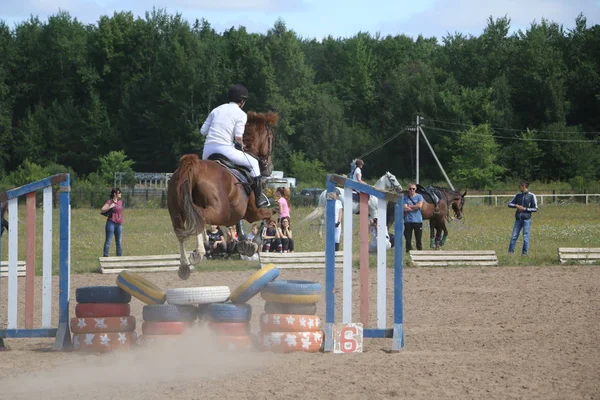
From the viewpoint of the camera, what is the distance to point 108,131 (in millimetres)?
70688

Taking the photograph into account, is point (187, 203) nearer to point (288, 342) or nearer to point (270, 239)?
point (288, 342)

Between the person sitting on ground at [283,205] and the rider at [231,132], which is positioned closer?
the rider at [231,132]

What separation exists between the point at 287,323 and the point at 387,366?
137 centimetres

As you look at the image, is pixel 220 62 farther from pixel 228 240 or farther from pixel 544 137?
pixel 228 240

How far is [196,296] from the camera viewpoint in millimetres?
9547

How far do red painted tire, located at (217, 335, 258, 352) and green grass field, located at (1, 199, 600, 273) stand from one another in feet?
28.4

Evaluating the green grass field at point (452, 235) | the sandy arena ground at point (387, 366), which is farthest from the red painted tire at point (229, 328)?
the green grass field at point (452, 235)

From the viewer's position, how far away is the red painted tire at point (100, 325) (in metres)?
9.64

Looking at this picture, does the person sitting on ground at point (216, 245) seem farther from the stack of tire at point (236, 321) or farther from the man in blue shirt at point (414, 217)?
the stack of tire at point (236, 321)

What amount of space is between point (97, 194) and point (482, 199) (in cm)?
2031

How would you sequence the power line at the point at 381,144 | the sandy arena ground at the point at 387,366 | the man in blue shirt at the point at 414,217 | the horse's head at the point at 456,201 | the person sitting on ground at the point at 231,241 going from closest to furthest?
1. the sandy arena ground at the point at 387,366
2. the person sitting on ground at the point at 231,241
3. the man in blue shirt at the point at 414,217
4. the horse's head at the point at 456,201
5. the power line at the point at 381,144

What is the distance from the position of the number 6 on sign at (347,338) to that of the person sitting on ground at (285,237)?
11090 millimetres

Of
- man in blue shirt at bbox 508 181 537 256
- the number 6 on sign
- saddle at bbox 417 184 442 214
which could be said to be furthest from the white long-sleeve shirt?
saddle at bbox 417 184 442 214

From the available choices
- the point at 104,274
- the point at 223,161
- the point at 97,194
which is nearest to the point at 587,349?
the point at 223,161
